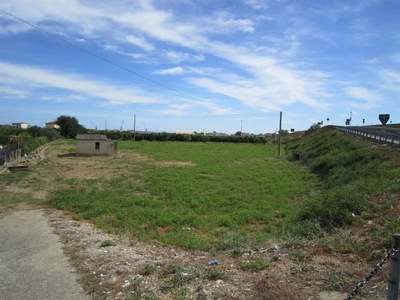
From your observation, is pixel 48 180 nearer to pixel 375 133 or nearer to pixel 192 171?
pixel 192 171

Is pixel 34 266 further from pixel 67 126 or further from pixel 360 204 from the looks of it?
pixel 67 126

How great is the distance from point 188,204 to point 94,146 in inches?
773

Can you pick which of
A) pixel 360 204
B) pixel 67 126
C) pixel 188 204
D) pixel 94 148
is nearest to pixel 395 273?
pixel 360 204

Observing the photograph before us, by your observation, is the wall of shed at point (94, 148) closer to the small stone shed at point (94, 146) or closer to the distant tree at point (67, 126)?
the small stone shed at point (94, 146)

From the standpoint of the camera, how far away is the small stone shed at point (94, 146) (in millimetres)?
28672

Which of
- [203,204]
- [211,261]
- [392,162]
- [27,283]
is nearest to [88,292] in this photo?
[27,283]

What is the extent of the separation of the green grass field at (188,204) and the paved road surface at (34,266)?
75.0 inches

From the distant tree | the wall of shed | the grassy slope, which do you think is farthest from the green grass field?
the distant tree

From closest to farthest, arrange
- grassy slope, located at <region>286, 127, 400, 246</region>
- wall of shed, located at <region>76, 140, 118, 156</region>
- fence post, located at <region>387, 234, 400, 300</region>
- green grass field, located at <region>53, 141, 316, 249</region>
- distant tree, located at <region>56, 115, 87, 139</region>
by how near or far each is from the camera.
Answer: fence post, located at <region>387, 234, 400, 300</region> → grassy slope, located at <region>286, 127, 400, 246</region> → green grass field, located at <region>53, 141, 316, 249</region> → wall of shed, located at <region>76, 140, 118, 156</region> → distant tree, located at <region>56, 115, 87, 139</region>

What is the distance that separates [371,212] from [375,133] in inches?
629

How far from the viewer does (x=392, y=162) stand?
12805 millimetres

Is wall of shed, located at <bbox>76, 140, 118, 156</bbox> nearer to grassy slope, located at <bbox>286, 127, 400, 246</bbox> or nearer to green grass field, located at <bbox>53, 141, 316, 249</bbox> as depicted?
green grass field, located at <bbox>53, 141, 316, 249</bbox>

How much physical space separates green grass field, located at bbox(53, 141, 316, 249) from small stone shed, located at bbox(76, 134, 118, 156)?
11.3 meters

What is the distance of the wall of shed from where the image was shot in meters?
28.7
